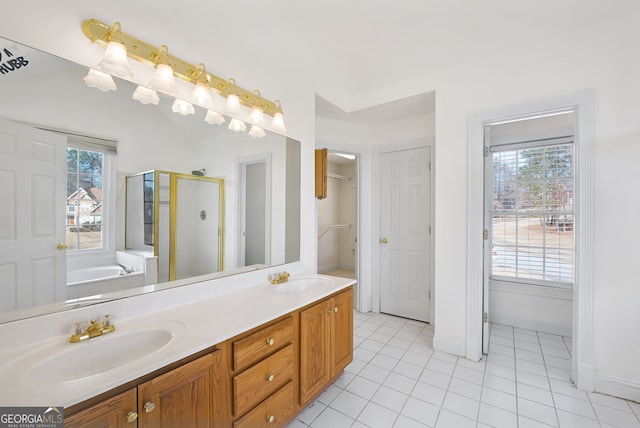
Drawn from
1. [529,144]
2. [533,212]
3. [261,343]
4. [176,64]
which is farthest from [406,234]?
[176,64]

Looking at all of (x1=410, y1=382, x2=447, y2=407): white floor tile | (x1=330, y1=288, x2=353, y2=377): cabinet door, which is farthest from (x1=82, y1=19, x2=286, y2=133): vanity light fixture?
(x1=410, y1=382, x2=447, y2=407): white floor tile

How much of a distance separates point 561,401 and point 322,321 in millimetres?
1686

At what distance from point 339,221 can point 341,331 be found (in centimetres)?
413

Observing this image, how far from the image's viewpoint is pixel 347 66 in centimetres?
249

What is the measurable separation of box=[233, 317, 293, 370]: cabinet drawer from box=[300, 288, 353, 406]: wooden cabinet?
13cm

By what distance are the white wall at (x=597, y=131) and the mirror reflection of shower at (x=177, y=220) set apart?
631 millimetres

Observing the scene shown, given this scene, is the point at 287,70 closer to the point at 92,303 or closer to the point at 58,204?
the point at 58,204

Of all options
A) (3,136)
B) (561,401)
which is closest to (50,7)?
(3,136)

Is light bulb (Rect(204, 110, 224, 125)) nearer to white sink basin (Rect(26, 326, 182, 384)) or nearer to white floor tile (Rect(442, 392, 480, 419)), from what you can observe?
white sink basin (Rect(26, 326, 182, 384))

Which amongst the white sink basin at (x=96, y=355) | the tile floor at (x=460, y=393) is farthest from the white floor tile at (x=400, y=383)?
the white sink basin at (x=96, y=355)

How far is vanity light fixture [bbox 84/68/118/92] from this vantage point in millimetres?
1202

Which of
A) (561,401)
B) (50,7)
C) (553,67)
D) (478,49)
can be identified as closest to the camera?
(50,7)

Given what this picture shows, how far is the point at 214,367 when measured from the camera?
1112mm

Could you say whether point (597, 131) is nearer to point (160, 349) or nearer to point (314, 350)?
point (314, 350)
